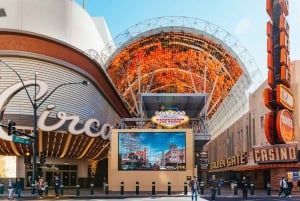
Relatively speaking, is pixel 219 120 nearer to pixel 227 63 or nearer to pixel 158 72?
pixel 158 72

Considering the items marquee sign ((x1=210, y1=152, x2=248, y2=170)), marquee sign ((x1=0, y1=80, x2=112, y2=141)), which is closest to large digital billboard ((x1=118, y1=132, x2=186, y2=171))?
marquee sign ((x1=0, y1=80, x2=112, y2=141))

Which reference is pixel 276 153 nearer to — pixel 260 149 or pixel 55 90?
pixel 260 149

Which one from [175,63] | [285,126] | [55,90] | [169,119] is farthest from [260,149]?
[175,63]

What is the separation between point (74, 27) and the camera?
63719 mm

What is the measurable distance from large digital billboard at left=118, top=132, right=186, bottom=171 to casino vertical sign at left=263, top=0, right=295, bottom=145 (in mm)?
8076

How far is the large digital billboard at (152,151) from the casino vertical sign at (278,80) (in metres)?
8.08

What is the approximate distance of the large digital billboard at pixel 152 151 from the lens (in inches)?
1821

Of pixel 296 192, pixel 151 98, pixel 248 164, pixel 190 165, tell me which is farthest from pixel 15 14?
pixel 296 192

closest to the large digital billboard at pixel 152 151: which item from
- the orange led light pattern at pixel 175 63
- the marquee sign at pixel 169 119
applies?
the marquee sign at pixel 169 119

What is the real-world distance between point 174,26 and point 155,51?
10175 mm

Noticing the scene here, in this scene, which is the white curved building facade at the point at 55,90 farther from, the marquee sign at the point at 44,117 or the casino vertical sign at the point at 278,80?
the casino vertical sign at the point at 278,80

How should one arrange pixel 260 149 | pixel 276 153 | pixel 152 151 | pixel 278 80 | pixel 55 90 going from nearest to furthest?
pixel 276 153
pixel 152 151
pixel 278 80
pixel 260 149
pixel 55 90

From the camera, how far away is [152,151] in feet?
153

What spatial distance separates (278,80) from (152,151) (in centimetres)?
1305
